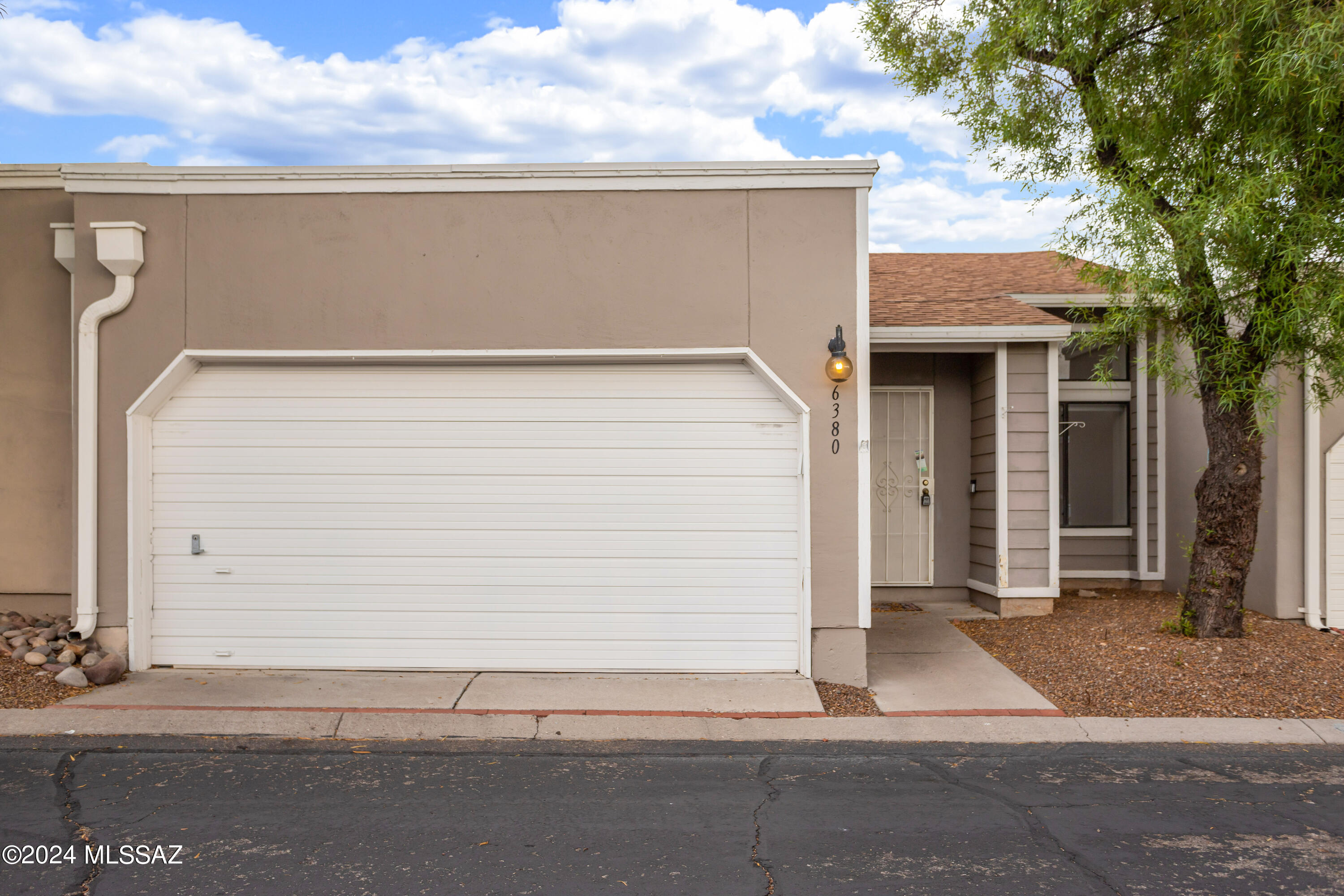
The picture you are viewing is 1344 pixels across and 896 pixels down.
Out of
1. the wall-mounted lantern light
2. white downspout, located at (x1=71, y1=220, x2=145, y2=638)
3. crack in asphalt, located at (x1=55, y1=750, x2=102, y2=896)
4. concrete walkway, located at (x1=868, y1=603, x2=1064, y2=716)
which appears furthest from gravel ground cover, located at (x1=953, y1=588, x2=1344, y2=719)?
white downspout, located at (x1=71, y1=220, x2=145, y2=638)

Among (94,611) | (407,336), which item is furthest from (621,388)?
(94,611)

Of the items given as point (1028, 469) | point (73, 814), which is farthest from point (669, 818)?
point (1028, 469)

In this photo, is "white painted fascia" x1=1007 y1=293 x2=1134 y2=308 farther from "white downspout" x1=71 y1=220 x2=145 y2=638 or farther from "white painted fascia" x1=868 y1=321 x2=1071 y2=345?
"white downspout" x1=71 y1=220 x2=145 y2=638

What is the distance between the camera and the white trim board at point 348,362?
698 cm

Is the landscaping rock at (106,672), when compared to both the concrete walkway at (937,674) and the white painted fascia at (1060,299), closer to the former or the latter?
the concrete walkway at (937,674)

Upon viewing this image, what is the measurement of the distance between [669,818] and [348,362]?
184 inches

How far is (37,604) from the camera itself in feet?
26.3

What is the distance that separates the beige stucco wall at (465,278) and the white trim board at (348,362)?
0.08 meters

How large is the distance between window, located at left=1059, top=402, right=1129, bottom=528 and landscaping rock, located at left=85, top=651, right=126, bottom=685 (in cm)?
1015

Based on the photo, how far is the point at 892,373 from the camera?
1012 cm

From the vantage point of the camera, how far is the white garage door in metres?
7.14

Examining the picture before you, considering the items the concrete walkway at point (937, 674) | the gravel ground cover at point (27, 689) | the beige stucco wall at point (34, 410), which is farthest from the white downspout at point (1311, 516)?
the beige stucco wall at point (34, 410)

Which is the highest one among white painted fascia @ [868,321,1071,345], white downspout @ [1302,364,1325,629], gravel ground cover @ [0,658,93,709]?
white painted fascia @ [868,321,1071,345]

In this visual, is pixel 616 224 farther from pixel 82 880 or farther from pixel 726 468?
pixel 82 880
